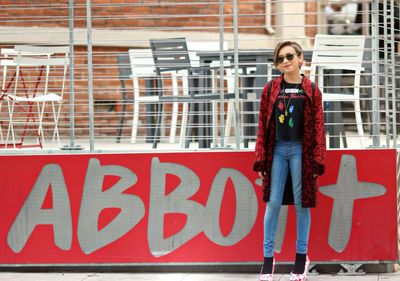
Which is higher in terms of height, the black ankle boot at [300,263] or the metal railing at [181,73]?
the metal railing at [181,73]

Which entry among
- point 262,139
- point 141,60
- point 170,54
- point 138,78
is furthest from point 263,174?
point 141,60

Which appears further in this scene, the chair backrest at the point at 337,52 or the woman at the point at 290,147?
the chair backrest at the point at 337,52

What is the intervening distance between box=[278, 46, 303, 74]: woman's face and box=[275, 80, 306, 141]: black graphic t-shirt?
136 mm

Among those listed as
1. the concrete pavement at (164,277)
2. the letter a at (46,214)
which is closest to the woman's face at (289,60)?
the concrete pavement at (164,277)

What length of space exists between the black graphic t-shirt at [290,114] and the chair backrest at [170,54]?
6.51ft

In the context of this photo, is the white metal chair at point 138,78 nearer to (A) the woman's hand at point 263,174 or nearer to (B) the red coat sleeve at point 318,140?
(A) the woman's hand at point 263,174

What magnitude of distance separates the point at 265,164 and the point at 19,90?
5.21 meters

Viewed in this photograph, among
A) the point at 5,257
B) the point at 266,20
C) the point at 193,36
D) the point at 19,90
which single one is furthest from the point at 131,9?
the point at 5,257

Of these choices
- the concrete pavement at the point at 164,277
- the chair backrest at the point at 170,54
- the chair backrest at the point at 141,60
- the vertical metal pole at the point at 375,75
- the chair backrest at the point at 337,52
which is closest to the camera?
the concrete pavement at the point at 164,277

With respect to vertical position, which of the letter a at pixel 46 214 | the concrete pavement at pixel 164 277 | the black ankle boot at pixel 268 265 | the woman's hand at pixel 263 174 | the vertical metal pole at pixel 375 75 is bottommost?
the concrete pavement at pixel 164 277

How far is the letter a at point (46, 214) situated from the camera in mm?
8586

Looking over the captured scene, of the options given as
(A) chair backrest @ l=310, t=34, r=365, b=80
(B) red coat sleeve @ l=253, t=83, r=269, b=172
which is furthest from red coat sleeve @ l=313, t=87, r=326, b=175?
(A) chair backrest @ l=310, t=34, r=365, b=80

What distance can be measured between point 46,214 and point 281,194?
2078 mm

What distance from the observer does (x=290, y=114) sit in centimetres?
766
